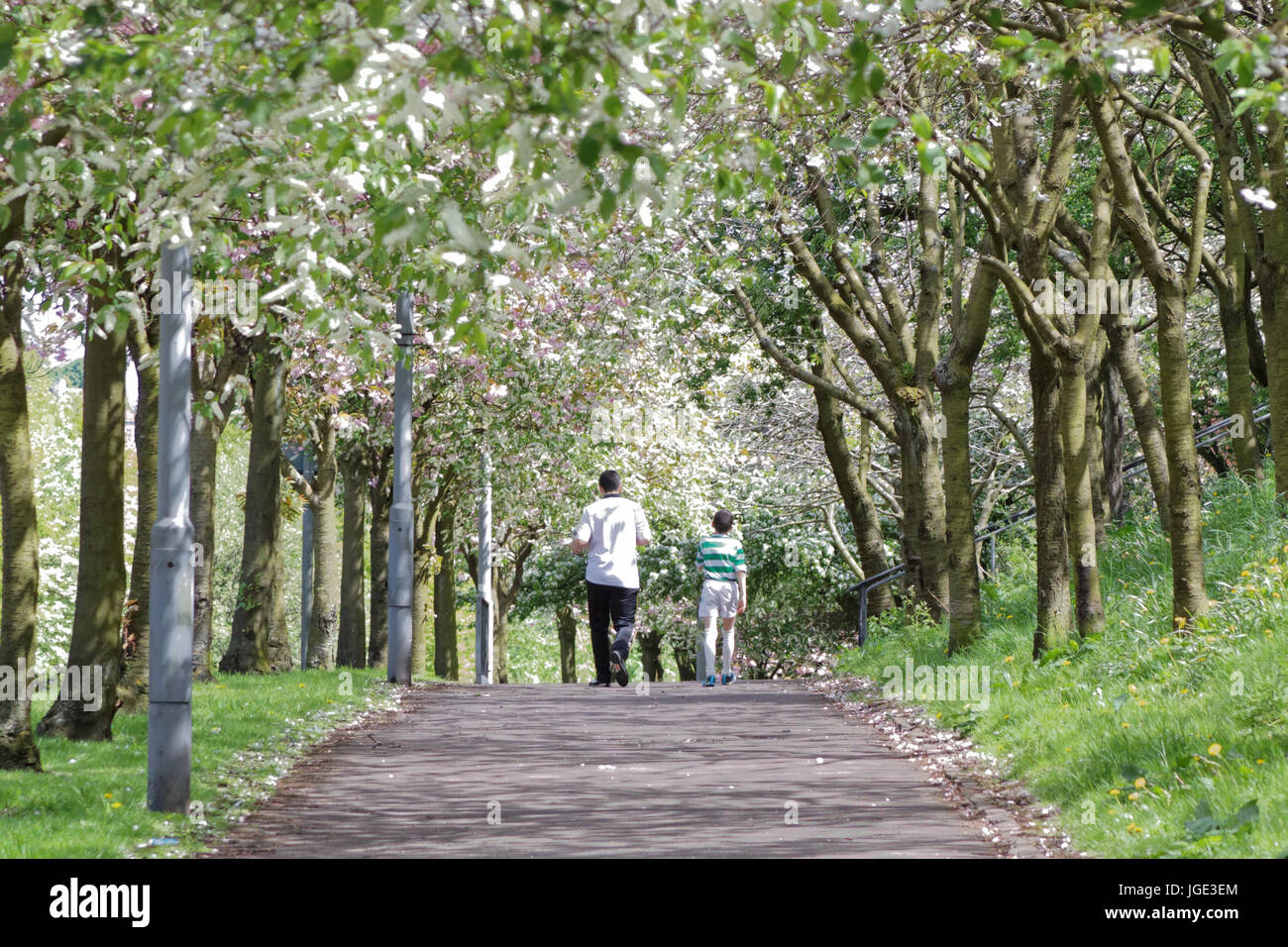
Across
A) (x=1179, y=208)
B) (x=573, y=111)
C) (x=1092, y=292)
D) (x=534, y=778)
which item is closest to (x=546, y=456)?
(x=1179, y=208)

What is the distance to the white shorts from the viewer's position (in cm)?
1556

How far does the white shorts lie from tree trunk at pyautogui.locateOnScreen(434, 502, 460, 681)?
11357mm

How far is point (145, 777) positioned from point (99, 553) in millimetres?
1960

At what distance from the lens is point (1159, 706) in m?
8.77

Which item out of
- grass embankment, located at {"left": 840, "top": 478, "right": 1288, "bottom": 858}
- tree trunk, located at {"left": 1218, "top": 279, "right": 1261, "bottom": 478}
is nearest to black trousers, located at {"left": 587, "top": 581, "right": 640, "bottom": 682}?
grass embankment, located at {"left": 840, "top": 478, "right": 1288, "bottom": 858}

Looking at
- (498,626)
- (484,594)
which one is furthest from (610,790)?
(498,626)

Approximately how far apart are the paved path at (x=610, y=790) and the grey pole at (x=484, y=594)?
886cm

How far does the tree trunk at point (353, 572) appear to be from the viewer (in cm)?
2314

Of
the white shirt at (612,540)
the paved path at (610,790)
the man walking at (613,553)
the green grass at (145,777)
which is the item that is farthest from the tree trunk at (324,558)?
the paved path at (610,790)

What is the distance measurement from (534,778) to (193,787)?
2.03 m

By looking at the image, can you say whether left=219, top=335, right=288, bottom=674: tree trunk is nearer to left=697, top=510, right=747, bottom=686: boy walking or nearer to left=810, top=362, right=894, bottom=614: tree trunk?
left=697, top=510, right=747, bottom=686: boy walking
